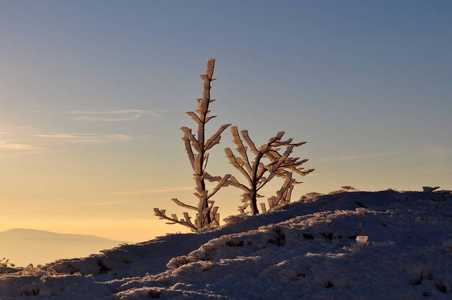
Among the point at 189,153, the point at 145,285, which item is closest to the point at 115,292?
the point at 145,285

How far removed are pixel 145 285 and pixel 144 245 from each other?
164 inches

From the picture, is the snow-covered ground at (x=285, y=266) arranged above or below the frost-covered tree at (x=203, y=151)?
below

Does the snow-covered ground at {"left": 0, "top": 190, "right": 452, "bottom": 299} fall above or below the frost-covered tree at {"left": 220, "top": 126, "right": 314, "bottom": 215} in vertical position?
below

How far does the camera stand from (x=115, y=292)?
21.3 feet

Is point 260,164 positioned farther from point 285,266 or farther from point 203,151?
point 285,266

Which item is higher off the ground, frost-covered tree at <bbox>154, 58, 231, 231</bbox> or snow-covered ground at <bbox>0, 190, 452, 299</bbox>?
frost-covered tree at <bbox>154, 58, 231, 231</bbox>

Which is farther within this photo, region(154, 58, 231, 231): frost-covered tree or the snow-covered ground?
region(154, 58, 231, 231): frost-covered tree

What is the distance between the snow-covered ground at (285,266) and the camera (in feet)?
20.5

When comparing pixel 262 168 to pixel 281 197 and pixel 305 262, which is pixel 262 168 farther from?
pixel 305 262

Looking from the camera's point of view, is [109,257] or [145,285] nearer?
[145,285]

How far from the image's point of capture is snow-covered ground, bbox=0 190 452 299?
20.5 feet

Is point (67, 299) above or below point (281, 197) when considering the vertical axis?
below

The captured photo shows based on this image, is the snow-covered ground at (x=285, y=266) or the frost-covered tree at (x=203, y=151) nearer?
the snow-covered ground at (x=285, y=266)

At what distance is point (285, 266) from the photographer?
22.7 feet
